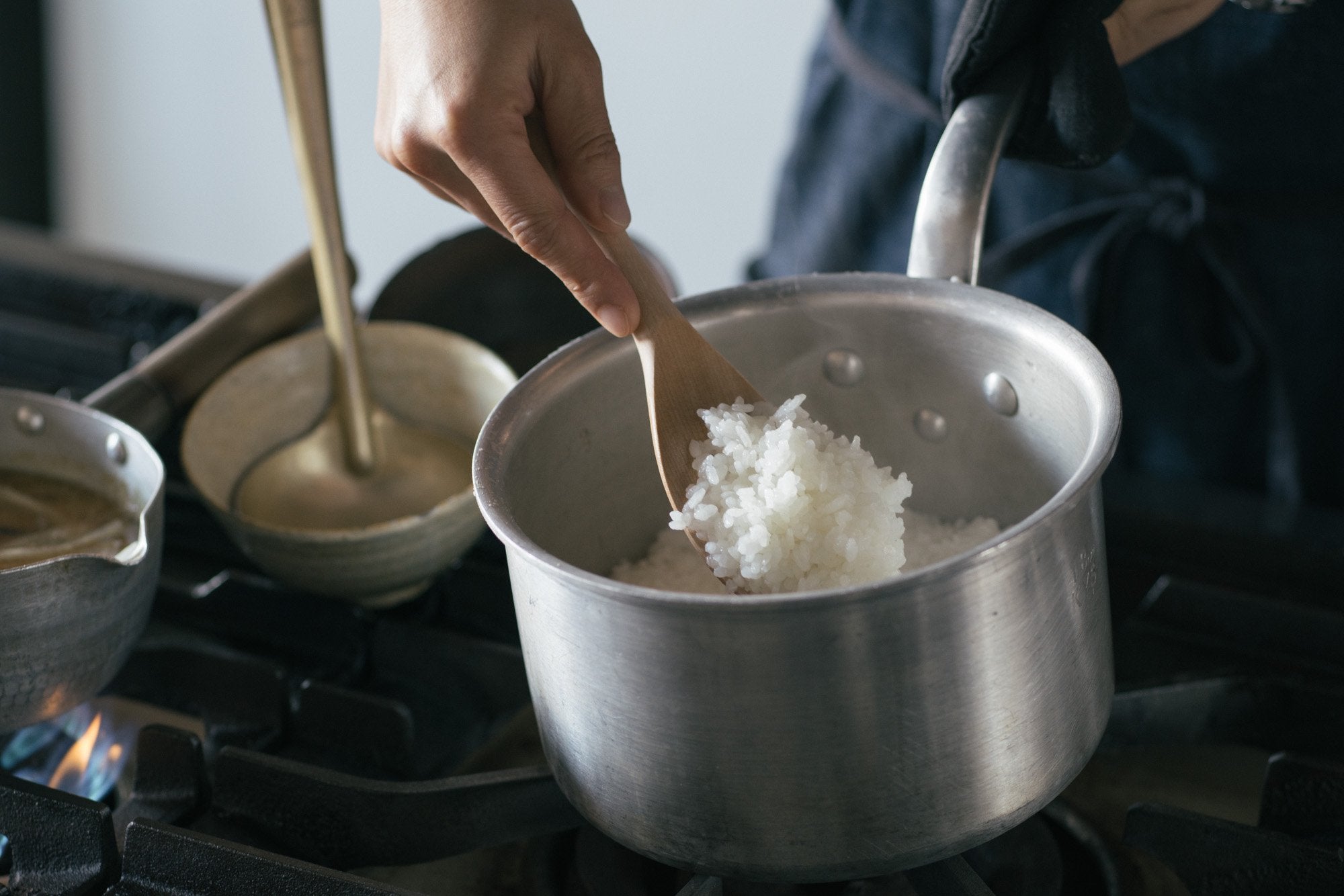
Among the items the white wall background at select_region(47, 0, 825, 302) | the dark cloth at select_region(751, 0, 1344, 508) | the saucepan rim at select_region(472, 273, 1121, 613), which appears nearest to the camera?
the saucepan rim at select_region(472, 273, 1121, 613)

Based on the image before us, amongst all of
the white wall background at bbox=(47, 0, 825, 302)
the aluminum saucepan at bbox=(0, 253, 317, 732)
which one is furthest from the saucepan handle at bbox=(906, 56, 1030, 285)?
the white wall background at bbox=(47, 0, 825, 302)

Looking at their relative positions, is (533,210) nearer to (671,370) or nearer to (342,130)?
(671,370)

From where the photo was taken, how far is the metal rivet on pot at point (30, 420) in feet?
1.95

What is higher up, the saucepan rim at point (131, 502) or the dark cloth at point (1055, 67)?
the dark cloth at point (1055, 67)

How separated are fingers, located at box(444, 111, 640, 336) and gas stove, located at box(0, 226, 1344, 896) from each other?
0.18 m

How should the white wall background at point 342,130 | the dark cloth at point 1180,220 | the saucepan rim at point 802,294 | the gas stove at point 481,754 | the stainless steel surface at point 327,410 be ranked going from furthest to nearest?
1. the white wall background at point 342,130
2. the dark cloth at point 1180,220
3. the stainless steel surface at point 327,410
4. the gas stove at point 481,754
5. the saucepan rim at point 802,294

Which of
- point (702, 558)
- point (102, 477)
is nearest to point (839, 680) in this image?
point (702, 558)

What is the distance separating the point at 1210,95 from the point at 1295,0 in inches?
6.3

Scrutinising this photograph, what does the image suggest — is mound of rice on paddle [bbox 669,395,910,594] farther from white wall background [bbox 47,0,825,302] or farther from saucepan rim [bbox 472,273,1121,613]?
white wall background [bbox 47,0,825,302]

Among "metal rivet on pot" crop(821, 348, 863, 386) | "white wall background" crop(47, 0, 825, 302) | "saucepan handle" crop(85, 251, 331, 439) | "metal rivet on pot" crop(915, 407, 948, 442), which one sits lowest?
"white wall background" crop(47, 0, 825, 302)

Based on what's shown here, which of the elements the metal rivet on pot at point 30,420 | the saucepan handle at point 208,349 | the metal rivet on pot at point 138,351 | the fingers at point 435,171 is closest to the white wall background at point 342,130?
the metal rivet on pot at point 138,351

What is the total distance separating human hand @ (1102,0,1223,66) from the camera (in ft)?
1.97

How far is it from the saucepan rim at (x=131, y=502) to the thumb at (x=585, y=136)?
0.21 meters

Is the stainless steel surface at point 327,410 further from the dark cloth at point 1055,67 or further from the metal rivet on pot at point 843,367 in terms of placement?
the dark cloth at point 1055,67
